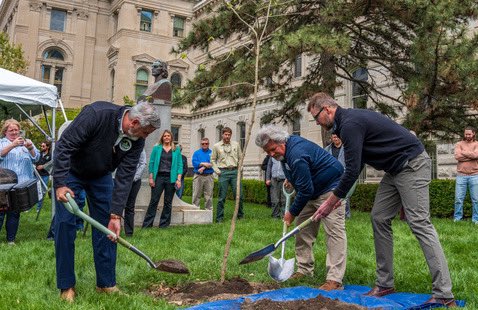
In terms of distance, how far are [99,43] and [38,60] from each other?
5169 millimetres

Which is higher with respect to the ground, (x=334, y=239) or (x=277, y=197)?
(x=277, y=197)

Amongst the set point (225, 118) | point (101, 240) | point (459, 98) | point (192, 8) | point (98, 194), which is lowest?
A: point (101, 240)

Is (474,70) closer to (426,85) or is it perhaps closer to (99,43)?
(426,85)

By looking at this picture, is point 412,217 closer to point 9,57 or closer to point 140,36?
point 9,57

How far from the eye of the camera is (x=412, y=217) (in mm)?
4105

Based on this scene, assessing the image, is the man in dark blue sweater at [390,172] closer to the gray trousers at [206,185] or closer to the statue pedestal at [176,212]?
the statue pedestal at [176,212]

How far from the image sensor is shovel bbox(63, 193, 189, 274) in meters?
3.72

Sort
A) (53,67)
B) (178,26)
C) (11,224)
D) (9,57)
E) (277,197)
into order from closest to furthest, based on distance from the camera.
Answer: (11,224)
(277,197)
(9,57)
(53,67)
(178,26)

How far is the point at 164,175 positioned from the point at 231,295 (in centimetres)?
522

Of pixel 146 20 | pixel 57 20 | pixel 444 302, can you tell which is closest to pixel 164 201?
pixel 444 302

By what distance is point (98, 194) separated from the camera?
424cm

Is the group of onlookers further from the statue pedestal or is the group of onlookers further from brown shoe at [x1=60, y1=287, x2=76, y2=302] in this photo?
the statue pedestal

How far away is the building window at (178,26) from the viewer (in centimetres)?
3869

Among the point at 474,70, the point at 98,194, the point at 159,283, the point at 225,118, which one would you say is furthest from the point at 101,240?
the point at 225,118
